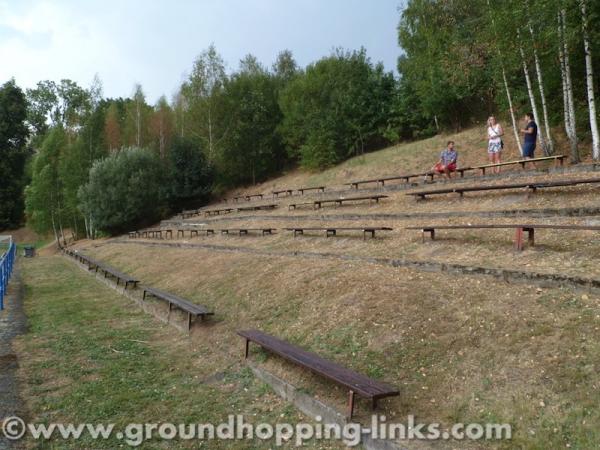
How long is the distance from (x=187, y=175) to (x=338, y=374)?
28207mm

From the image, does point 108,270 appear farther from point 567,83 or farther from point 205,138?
point 205,138

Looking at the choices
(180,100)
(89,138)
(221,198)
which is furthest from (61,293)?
(180,100)

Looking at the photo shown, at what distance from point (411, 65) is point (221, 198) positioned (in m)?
16.4

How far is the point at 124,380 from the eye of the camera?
5586 mm

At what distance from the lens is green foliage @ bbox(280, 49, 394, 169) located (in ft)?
93.6

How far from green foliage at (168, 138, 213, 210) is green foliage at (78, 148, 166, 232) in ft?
4.84

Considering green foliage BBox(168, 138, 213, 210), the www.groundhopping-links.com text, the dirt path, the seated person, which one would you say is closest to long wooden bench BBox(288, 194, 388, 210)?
the seated person

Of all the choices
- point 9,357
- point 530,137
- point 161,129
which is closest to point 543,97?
point 530,137

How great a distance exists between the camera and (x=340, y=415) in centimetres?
407

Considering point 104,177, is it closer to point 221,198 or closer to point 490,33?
point 221,198

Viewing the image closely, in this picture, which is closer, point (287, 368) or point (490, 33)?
point (287, 368)

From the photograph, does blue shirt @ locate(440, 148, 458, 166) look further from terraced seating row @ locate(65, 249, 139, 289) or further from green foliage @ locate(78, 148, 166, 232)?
green foliage @ locate(78, 148, 166, 232)

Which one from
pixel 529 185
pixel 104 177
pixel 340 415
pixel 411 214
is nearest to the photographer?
pixel 340 415

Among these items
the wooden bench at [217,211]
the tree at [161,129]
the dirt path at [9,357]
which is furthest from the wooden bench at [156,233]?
the tree at [161,129]
